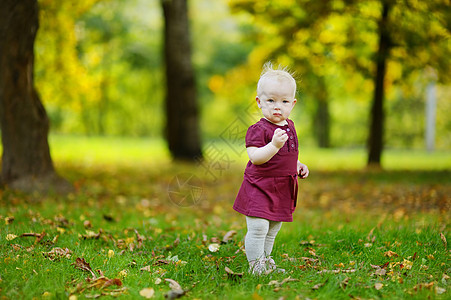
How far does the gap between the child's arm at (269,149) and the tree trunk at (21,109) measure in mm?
4545

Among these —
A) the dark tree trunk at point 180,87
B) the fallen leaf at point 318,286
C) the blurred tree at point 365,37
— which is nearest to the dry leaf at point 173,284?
the fallen leaf at point 318,286

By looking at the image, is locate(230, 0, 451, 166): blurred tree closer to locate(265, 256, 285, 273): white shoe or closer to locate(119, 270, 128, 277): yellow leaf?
locate(265, 256, 285, 273): white shoe

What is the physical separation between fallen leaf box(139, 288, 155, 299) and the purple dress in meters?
0.94

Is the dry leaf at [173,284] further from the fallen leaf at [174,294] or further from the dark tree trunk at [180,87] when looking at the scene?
the dark tree trunk at [180,87]

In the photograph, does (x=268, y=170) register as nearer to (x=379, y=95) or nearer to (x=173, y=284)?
(x=173, y=284)

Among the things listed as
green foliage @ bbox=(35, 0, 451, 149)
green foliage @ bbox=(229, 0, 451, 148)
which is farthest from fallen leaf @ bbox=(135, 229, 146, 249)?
green foliage @ bbox=(229, 0, 451, 148)

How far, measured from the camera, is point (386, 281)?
317cm

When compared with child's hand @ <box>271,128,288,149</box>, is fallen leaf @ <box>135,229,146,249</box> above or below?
below

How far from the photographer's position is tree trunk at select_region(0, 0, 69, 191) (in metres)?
6.02

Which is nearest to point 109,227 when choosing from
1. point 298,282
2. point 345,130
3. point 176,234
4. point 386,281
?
point 176,234

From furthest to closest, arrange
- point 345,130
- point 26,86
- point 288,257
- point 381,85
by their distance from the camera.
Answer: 1. point 345,130
2. point 381,85
3. point 26,86
4. point 288,257

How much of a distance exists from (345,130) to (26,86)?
3399 centimetres

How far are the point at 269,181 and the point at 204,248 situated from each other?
1274 millimetres

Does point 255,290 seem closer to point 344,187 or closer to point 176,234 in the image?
point 176,234
